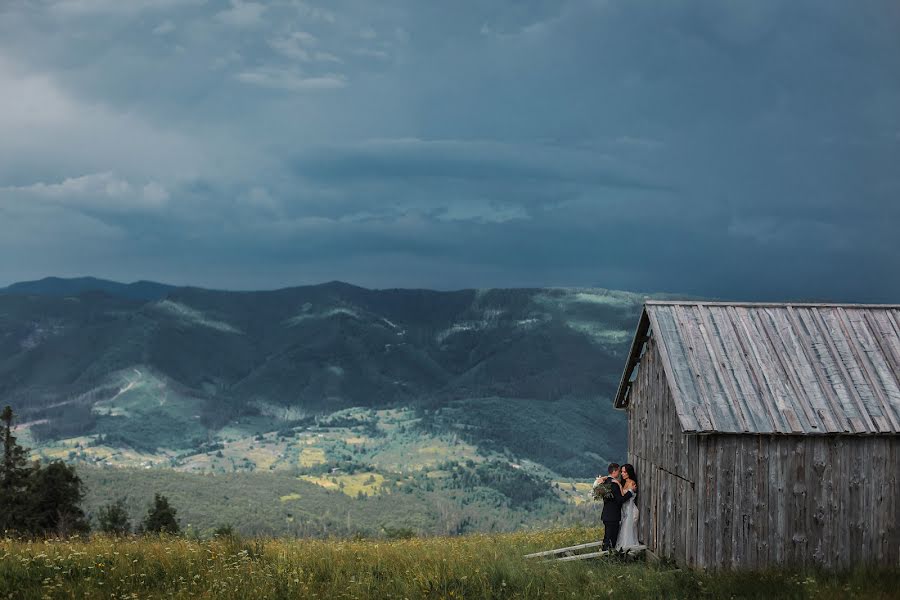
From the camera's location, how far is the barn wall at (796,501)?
18297mm

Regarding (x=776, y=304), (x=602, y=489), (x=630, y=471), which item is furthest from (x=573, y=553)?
(x=776, y=304)

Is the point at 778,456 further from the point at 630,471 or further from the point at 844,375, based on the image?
the point at 630,471

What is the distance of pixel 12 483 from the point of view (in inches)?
2164

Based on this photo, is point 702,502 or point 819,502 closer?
point 702,502

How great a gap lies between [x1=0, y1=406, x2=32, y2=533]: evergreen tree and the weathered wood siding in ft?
155

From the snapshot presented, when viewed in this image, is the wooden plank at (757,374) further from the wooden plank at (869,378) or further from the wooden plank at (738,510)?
the wooden plank at (869,378)

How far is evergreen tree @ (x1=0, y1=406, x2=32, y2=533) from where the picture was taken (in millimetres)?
53156

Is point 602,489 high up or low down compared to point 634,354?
down

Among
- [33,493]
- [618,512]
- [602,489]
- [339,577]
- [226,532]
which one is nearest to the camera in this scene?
[339,577]

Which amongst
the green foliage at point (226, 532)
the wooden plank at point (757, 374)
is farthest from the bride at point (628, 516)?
the green foliage at point (226, 532)

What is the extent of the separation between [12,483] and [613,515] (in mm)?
46778

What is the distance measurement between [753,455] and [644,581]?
145 inches

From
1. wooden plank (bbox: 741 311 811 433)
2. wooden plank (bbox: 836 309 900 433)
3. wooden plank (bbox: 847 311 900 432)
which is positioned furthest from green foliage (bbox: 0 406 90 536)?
wooden plank (bbox: 847 311 900 432)

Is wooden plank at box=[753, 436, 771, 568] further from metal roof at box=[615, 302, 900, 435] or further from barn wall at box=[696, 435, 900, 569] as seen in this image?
metal roof at box=[615, 302, 900, 435]
